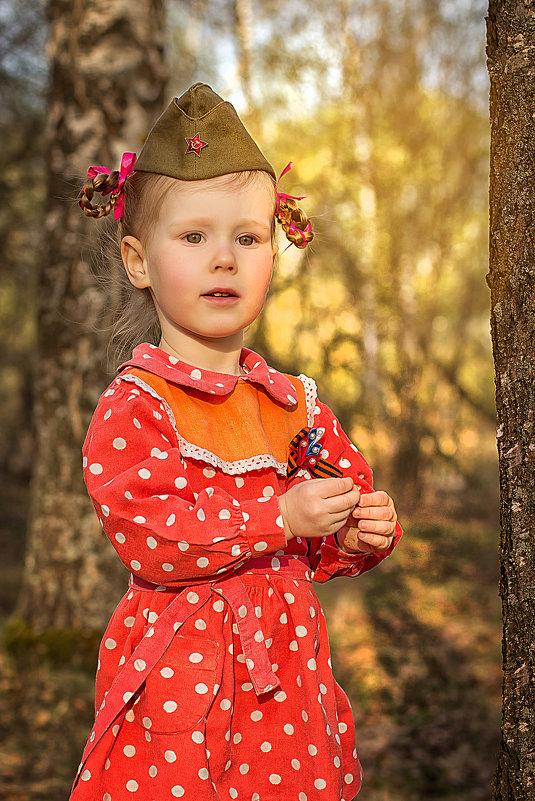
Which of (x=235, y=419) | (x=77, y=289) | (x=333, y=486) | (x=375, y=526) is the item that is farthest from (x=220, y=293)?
(x=77, y=289)

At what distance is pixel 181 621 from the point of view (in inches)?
70.1

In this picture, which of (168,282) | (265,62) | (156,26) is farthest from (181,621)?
(265,62)

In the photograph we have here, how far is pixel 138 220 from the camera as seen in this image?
200cm

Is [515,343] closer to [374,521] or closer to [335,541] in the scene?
[374,521]

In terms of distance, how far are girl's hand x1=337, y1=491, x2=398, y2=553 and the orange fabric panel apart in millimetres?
253

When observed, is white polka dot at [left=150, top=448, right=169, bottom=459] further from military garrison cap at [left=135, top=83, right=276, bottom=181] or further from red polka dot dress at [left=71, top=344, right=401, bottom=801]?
military garrison cap at [left=135, top=83, right=276, bottom=181]

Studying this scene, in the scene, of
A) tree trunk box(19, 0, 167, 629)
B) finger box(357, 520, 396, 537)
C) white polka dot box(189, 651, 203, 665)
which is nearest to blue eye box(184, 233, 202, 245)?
finger box(357, 520, 396, 537)

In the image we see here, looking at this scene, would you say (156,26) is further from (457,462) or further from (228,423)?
(457,462)

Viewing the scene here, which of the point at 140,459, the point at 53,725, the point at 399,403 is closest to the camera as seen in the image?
the point at 140,459

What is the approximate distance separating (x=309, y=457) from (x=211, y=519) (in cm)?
28

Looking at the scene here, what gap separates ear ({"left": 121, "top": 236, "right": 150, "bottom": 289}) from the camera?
6.64ft

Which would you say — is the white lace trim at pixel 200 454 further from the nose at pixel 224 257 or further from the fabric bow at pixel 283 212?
the fabric bow at pixel 283 212

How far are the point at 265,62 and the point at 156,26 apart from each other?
840 cm

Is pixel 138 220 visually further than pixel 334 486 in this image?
Yes
